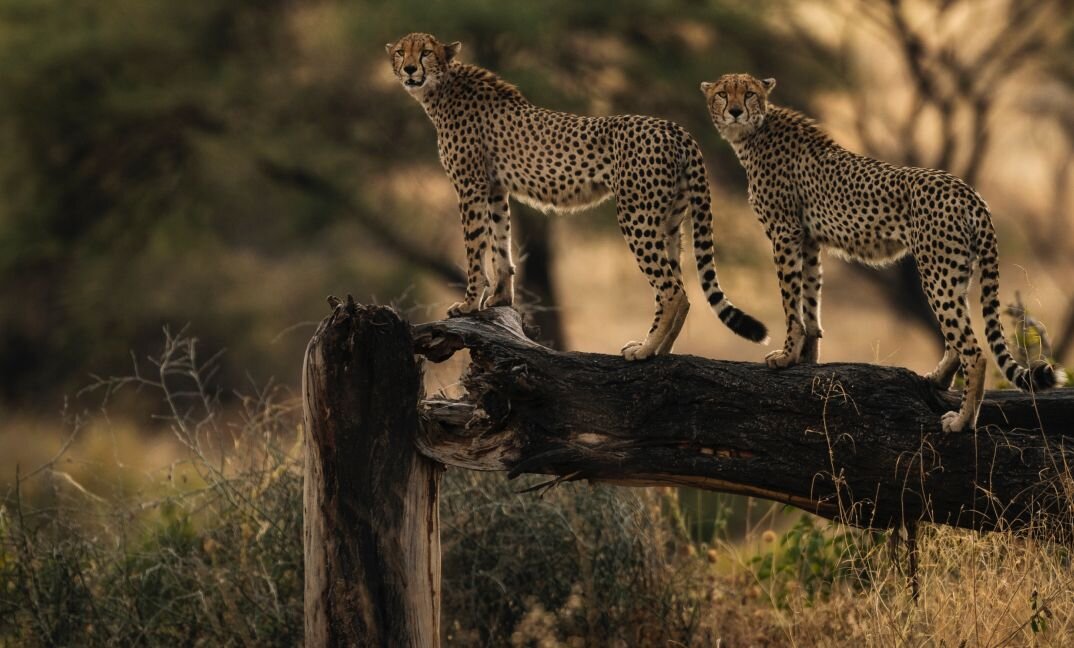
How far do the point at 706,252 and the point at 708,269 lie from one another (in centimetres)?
6

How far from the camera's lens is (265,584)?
6125 millimetres

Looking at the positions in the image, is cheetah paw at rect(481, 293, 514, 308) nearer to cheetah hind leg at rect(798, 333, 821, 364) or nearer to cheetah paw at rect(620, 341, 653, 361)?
cheetah paw at rect(620, 341, 653, 361)

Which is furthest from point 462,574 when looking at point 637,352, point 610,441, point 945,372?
point 945,372

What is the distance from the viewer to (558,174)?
5039mm

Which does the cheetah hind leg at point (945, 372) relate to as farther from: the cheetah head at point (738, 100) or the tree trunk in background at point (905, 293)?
the tree trunk in background at point (905, 293)

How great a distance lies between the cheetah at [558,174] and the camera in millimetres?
4863

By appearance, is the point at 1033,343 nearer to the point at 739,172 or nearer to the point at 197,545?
the point at 197,545

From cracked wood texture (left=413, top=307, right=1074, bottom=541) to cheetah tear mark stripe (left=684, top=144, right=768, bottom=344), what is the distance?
0.13 meters

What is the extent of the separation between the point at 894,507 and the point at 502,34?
32.2ft

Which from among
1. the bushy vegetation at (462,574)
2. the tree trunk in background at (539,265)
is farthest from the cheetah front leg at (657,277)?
the tree trunk in background at (539,265)

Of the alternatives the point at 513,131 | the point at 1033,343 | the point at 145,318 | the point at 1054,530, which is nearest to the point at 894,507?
the point at 1054,530

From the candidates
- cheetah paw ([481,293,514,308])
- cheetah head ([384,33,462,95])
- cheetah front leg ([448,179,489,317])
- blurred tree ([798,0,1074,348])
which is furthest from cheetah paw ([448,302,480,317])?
blurred tree ([798,0,1074,348])

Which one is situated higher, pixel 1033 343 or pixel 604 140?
pixel 604 140

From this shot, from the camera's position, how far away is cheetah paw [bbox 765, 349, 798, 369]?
4.82m
